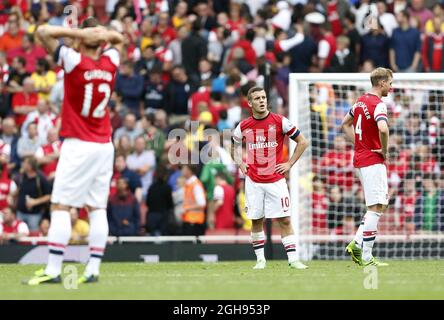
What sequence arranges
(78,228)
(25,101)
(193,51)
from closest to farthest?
1. (78,228)
2. (25,101)
3. (193,51)

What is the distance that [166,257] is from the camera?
20.2 m

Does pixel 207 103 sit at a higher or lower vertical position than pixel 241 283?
higher

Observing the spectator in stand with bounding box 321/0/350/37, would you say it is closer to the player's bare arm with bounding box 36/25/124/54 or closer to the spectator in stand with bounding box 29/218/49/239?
the spectator in stand with bounding box 29/218/49/239

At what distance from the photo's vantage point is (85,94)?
12.5 meters

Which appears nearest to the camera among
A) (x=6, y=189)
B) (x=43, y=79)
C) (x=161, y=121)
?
(x=6, y=189)

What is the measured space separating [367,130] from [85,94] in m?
4.74

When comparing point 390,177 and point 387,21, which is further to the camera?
point 387,21

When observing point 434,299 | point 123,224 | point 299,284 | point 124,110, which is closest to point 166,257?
point 123,224

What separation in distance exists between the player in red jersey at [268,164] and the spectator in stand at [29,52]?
1140 centimetres

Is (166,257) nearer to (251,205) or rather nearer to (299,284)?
(251,205)

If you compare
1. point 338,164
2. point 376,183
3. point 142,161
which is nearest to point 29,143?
point 142,161

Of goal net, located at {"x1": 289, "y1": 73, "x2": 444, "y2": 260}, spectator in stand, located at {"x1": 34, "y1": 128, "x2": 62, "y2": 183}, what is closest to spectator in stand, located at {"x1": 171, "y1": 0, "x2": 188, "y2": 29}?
spectator in stand, located at {"x1": 34, "y1": 128, "x2": 62, "y2": 183}

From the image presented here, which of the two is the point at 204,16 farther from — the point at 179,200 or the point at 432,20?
the point at 179,200

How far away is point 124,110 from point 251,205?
9542 mm
